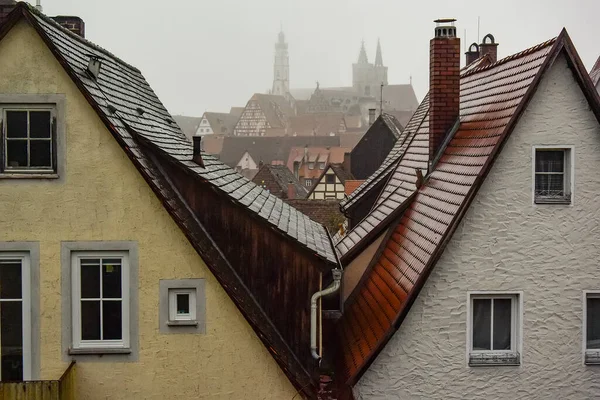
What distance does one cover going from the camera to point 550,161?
894 cm

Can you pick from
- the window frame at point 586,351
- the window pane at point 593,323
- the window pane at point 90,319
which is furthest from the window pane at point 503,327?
the window pane at point 90,319

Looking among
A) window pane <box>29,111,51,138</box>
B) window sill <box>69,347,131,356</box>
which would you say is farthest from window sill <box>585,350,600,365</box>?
window pane <box>29,111,51,138</box>

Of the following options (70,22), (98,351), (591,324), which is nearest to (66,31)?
(70,22)

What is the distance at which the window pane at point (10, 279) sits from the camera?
783 cm

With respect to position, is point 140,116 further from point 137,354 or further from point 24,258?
point 137,354

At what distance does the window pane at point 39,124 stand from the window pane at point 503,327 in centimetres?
633

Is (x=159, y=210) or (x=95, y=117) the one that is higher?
(x=95, y=117)

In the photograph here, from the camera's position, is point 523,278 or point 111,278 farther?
point 523,278

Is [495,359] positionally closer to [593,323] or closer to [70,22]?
[593,323]

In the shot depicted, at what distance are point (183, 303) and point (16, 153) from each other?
271cm

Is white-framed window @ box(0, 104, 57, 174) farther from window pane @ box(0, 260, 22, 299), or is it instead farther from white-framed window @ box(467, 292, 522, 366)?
white-framed window @ box(467, 292, 522, 366)

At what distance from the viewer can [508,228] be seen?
28.8ft

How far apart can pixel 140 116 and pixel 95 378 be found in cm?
382

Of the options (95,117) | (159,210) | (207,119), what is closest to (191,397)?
(159,210)
